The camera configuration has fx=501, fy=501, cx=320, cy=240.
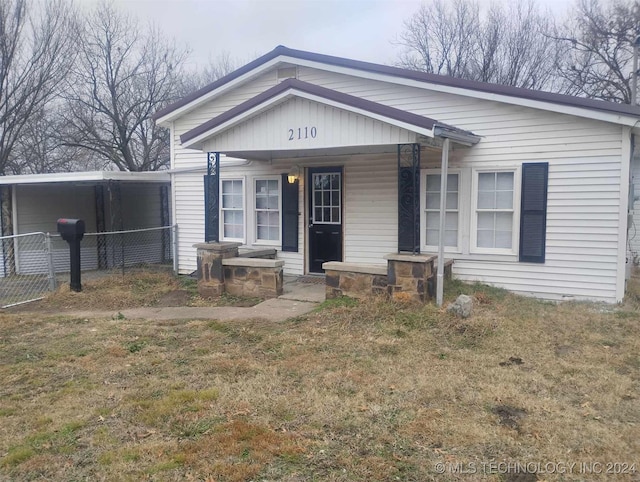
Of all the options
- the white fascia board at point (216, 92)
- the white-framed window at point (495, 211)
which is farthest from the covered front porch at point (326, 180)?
the white fascia board at point (216, 92)

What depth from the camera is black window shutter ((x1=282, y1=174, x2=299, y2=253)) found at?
32.0 ft

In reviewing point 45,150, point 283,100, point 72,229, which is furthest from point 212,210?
point 45,150

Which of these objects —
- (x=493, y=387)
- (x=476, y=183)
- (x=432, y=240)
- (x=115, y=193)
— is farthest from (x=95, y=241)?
(x=493, y=387)

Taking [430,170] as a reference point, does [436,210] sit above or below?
below

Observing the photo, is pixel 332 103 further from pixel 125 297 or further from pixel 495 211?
pixel 125 297

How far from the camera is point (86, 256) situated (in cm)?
1327

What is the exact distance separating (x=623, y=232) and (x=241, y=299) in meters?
5.87

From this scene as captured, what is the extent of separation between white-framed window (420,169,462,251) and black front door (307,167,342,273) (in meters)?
1.65

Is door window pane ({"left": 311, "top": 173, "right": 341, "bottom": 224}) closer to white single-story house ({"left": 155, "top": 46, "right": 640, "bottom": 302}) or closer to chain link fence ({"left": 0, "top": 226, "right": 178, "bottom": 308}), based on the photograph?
white single-story house ({"left": 155, "top": 46, "right": 640, "bottom": 302})

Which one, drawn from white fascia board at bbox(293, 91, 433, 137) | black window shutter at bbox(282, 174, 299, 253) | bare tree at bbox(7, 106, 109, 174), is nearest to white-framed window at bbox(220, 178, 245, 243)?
black window shutter at bbox(282, 174, 299, 253)

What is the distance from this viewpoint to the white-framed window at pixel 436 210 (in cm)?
835

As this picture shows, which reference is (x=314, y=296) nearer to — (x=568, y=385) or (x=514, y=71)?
(x=568, y=385)

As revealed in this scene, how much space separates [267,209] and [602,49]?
16.9m

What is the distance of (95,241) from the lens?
13.4 m
